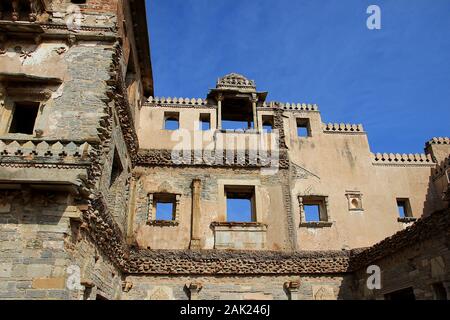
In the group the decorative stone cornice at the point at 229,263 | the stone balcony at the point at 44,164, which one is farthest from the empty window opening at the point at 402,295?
the stone balcony at the point at 44,164

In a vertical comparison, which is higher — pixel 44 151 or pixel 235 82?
pixel 235 82

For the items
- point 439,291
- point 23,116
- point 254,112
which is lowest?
point 439,291

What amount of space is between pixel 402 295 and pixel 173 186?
27.1 feet

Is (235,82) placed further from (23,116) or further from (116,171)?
(23,116)

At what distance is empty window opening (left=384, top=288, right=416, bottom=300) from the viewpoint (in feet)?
31.9

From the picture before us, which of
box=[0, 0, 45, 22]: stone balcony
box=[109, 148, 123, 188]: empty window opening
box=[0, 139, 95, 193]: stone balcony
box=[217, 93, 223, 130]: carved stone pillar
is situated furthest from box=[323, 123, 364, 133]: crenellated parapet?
box=[0, 0, 45, 22]: stone balcony

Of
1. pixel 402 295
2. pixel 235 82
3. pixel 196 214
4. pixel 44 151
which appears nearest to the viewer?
pixel 44 151

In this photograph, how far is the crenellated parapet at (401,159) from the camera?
14539 millimetres

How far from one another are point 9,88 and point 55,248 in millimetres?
4445

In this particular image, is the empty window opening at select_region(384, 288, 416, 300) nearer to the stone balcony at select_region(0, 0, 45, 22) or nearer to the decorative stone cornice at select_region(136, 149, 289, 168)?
the decorative stone cornice at select_region(136, 149, 289, 168)

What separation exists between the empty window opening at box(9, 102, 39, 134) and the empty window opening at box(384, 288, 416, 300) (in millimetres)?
10990

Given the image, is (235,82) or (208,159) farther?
(235,82)

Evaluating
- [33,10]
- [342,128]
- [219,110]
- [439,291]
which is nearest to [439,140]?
[342,128]

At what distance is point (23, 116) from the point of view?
965 centimetres
